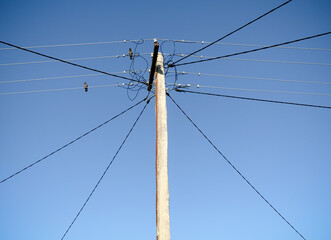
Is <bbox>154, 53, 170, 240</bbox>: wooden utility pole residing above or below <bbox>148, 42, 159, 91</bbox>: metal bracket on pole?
below

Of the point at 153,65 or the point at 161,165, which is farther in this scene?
the point at 153,65

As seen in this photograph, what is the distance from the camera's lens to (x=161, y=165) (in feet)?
13.2

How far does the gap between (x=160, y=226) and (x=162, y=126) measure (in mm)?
1774

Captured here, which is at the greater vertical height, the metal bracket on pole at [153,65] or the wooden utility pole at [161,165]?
the metal bracket on pole at [153,65]

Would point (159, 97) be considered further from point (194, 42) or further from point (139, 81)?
point (194, 42)

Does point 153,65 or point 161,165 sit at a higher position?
point 153,65

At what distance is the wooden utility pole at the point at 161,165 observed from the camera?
3592 mm

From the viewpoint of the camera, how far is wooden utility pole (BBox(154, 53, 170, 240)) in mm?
3592

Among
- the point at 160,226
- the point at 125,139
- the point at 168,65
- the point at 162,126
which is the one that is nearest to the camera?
the point at 160,226

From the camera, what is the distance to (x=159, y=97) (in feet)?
15.4

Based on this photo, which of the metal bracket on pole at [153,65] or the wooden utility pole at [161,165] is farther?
the metal bracket on pole at [153,65]

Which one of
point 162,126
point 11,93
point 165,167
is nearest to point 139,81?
point 162,126

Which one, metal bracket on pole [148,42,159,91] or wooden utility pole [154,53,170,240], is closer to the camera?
wooden utility pole [154,53,170,240]

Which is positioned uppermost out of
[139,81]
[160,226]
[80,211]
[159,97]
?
[139,81]
